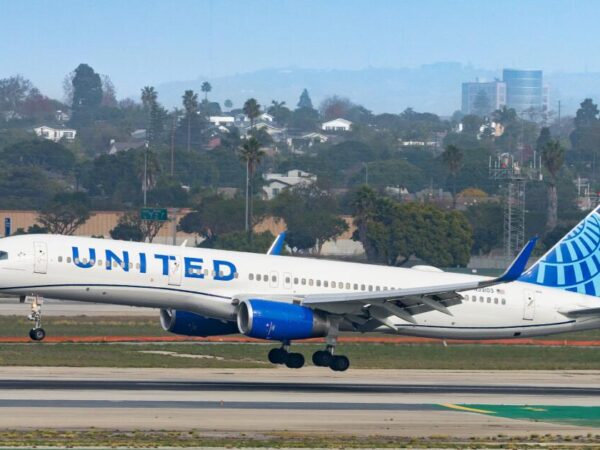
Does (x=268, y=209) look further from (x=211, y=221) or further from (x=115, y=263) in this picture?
(x=115, y=263)

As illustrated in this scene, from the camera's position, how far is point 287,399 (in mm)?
40375

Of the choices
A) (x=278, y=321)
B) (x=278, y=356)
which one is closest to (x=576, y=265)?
(x=278, y=356)

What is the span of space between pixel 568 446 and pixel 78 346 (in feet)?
94.7

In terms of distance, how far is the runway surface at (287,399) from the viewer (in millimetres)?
34969

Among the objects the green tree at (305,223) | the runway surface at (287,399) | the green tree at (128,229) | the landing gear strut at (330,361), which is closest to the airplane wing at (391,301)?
the landing gear strut at (330,361)

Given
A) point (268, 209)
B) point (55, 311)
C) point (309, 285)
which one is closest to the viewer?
point (309, 285)

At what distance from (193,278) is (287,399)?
23.8ft

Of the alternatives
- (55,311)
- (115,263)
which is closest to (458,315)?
(115,263)

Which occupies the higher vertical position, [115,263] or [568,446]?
[115,263]

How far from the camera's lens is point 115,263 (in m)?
45.3

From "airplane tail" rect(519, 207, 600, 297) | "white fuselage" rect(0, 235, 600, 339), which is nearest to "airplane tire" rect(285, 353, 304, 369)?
"white fuselage" rect(0, 235, 600, 339)

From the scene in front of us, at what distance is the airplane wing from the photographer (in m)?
44.0

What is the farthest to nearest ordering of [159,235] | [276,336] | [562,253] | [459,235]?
[159,235], [459,235], [562,253], [276,336]

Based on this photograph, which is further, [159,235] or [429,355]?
[159,235]
